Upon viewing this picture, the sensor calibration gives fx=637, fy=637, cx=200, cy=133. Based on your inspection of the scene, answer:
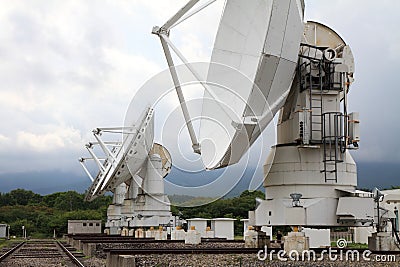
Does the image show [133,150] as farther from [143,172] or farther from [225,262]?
[225,262]

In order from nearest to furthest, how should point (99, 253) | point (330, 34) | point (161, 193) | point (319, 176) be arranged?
point (319, 176), point (330, 34), point (99, 253), point (161, 193)

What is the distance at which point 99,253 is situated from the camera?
56.7ft

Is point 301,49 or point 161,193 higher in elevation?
point 301,49

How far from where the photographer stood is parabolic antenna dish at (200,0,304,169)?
37.4 ft

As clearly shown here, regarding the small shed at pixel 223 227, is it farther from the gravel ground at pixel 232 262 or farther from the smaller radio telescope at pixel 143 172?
the gravel ground at pixel 232 262

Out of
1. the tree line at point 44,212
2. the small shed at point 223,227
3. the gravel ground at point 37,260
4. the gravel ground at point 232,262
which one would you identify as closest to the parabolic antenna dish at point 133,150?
the small shed at point 223,227

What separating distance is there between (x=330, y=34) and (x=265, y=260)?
20.5 ft

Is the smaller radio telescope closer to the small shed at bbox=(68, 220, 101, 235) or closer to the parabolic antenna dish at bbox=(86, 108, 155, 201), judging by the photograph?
the parabolic antenna dish at bbox=(86, 108, 155, 201)

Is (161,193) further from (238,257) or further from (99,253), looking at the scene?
(238,257)

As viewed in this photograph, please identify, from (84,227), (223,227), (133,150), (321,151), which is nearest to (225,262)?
(321,151)

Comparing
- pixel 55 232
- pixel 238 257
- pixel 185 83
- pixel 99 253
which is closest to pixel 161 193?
pixel 99 253

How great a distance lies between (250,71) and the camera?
39.1 feet

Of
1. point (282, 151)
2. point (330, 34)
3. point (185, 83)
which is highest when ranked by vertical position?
point (330, 34)

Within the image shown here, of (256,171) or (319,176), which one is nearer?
(256,171)
